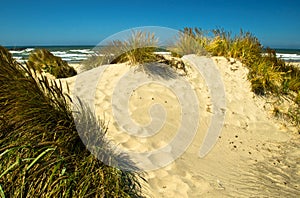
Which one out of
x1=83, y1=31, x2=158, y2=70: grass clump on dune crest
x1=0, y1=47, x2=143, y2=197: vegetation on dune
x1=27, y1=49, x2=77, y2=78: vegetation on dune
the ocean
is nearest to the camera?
x1=0, y1=47, x2=143, y2=197: vegetation on dune

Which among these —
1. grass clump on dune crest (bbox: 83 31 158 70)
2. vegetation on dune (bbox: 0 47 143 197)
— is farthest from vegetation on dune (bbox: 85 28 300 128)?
vegetation on dune (bbox: 0 47 143 197)

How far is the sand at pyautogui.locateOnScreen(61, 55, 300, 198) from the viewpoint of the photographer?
3258 mm

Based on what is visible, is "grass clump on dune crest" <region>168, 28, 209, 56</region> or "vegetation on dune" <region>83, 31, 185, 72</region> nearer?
"vegetation on dune" <region>83, 31, 185, 72</region>

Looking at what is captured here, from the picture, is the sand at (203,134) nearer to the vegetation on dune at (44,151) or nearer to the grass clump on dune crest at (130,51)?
→ the grass clump on dune crest at (130,51)

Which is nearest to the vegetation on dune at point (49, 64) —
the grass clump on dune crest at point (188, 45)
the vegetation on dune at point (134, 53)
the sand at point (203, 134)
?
the vegetation on dune at point (134, 53)

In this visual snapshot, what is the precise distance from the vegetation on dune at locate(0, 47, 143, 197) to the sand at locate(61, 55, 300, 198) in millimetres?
522

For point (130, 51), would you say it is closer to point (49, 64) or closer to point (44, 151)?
point (49, 64)

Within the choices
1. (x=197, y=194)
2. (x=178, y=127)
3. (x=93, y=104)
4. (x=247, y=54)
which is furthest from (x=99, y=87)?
(x=247, y=54)

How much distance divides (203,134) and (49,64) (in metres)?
4.25

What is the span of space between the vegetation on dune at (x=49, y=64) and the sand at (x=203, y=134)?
1.36 meters

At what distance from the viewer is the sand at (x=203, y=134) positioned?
3258 millimetres

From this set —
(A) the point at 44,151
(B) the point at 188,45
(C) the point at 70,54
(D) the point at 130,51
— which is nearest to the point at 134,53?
(D) the point at 130,51

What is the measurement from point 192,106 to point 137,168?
228 cm

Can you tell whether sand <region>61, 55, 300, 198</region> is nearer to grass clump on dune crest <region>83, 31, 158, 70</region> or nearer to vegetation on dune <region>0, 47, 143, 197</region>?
grass clump on dune crest <region>83, 31, 158, 70</region>
